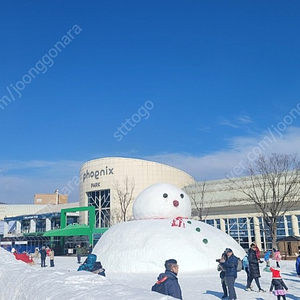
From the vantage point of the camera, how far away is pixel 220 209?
131ft

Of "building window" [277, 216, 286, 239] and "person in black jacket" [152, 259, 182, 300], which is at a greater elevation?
"building window" [277, 216, 286, 239]

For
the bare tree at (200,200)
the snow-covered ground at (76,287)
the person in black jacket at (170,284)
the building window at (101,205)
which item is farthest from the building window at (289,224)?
the person in black jacket at (170,284)

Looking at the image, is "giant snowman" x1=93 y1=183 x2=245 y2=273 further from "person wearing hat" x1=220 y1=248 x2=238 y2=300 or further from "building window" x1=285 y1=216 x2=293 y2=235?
"building window" x1=285 y1=216 x2=293 y2=235

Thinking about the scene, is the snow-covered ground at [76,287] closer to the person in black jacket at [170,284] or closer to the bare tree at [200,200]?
the person in black jacket at [170,284]

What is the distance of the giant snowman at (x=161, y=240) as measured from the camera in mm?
15547

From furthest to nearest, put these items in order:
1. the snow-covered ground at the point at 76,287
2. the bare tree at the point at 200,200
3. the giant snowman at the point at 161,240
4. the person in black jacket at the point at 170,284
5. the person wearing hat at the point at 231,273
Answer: the bare tree at the point at 200,200 < the giant snowman at the point at 161,240 < the person wearing hat at the point at 231,273 < the person in black jacket at the point at 170,284 < the snow-covered ground at the point at 76,287

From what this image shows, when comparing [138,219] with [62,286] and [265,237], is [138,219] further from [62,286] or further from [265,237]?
[265,237]

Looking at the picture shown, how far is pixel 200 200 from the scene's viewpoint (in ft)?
141

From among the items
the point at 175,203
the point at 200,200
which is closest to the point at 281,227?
the point at 200,200

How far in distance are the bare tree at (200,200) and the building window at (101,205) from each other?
14083mm

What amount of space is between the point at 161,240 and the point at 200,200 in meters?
27.9

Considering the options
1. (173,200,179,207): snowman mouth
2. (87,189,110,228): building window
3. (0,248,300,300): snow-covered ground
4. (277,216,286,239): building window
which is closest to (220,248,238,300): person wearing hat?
(0,248,300,300): snow-covered ground

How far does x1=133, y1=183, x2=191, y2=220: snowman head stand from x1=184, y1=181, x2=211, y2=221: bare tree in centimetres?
2071

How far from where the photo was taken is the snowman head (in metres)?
17.8
